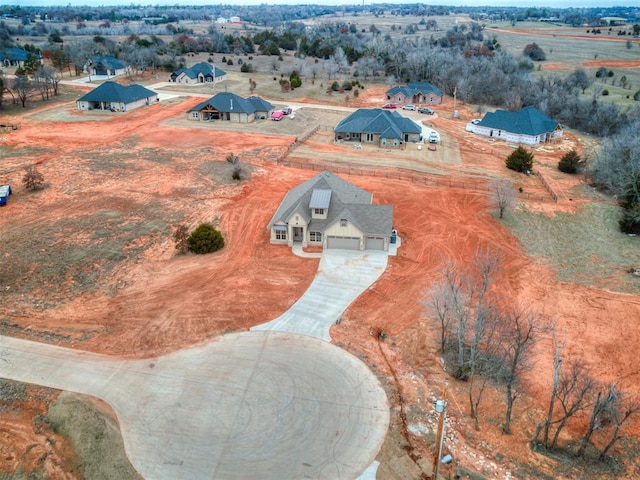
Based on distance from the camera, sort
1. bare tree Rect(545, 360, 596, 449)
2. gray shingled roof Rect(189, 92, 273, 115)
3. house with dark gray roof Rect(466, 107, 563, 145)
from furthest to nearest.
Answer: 1. gray shingled roof Rect(189, 92, 273, 115)
2. house with dark gray roof Rect(466, 107, 563, 145)
3. bare tree Rect(545, 360, 596, 449)

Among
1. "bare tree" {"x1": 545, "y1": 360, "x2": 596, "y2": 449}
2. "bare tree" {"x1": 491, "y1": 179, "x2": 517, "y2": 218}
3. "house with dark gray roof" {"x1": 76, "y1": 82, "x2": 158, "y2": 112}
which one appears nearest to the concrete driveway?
"bare tree" {"x1": 545, "y1": 360, "x2": 596, "y2": 449}

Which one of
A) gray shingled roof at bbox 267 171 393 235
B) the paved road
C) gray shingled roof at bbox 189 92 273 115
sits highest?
gray shingled roof at bbox 189 92 273 115

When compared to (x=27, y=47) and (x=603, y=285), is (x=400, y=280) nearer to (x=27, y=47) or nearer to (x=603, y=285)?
(x=603, y=285)

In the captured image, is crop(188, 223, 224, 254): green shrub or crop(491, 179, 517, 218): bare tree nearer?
crop(188, 223, 224, 254): green shrub

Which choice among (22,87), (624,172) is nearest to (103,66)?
(22,87)

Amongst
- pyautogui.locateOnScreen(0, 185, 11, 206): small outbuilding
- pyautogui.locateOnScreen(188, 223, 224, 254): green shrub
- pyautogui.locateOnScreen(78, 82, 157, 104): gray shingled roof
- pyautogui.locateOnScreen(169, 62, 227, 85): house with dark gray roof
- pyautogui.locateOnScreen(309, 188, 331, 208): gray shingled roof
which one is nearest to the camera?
pyautogui.locateOnScreen(188, 223, 224, 254): green shrub

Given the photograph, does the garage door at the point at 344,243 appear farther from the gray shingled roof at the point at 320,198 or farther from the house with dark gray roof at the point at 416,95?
the house with dark gray roof at the point at 416,95

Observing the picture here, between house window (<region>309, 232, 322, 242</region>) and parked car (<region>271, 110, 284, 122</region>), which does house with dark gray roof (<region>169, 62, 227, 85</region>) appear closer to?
parked car (<region>271, 110, 284, 122</region>)
